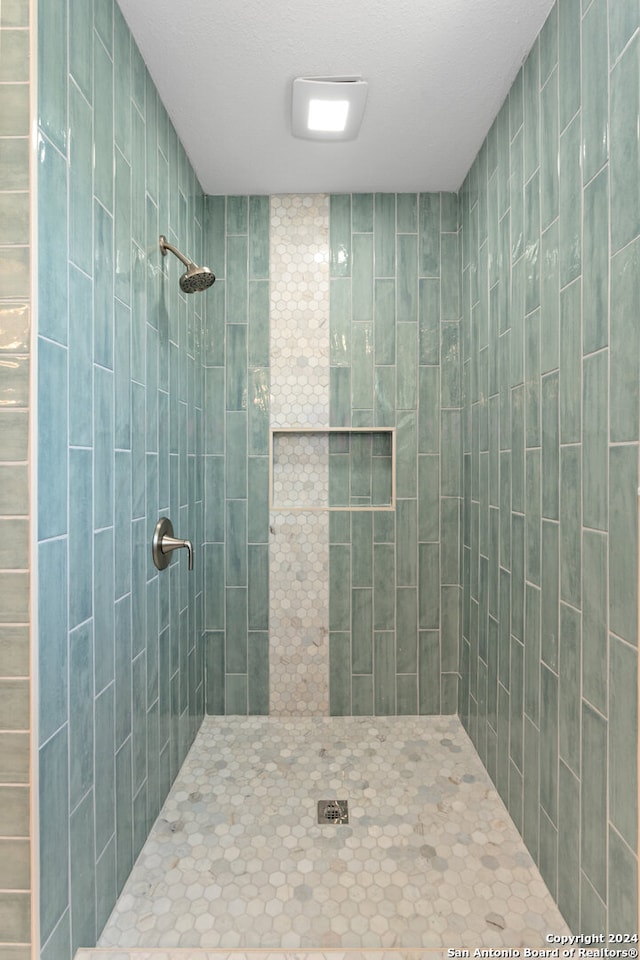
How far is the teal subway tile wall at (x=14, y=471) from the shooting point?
97cm

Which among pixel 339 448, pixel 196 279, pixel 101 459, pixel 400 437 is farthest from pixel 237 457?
pixel 101 459

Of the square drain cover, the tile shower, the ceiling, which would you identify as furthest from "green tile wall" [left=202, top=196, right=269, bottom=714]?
the square drain cover

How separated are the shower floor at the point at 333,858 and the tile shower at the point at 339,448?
0.09 meters

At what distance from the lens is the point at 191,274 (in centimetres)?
173

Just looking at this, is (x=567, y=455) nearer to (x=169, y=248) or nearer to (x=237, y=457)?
(x=169, y=248)

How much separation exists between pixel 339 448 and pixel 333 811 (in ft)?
4.54

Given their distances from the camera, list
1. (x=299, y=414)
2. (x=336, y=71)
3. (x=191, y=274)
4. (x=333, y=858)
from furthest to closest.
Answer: (x=299, y=414), (x=191, y=274), (x=336, y=71), (x=333, y=858)

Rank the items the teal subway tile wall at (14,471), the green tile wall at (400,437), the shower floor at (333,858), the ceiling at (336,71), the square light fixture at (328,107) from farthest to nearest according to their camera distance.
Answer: the green tile wall at (400,437) → the square light fixture at (328,107) → the ceiling at (336,71) → the shower floor at (333,858) → the teal subway tile wall at (14,471)

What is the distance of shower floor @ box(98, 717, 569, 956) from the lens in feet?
4.12

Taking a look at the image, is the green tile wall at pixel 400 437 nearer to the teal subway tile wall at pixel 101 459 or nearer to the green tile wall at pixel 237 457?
the green tile wall at pixel 237 457

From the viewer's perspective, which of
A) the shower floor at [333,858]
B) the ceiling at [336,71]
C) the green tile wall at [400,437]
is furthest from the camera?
the green tile wall at [400,437]

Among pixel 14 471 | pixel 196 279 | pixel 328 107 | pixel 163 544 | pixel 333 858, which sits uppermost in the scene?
pixel 328 107

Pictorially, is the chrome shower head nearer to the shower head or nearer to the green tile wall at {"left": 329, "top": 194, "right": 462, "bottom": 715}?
the shower head

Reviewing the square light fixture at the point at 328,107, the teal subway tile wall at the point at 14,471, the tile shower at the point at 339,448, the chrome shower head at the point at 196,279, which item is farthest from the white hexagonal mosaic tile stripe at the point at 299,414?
the teal subway tile wall at the point at 14,471
